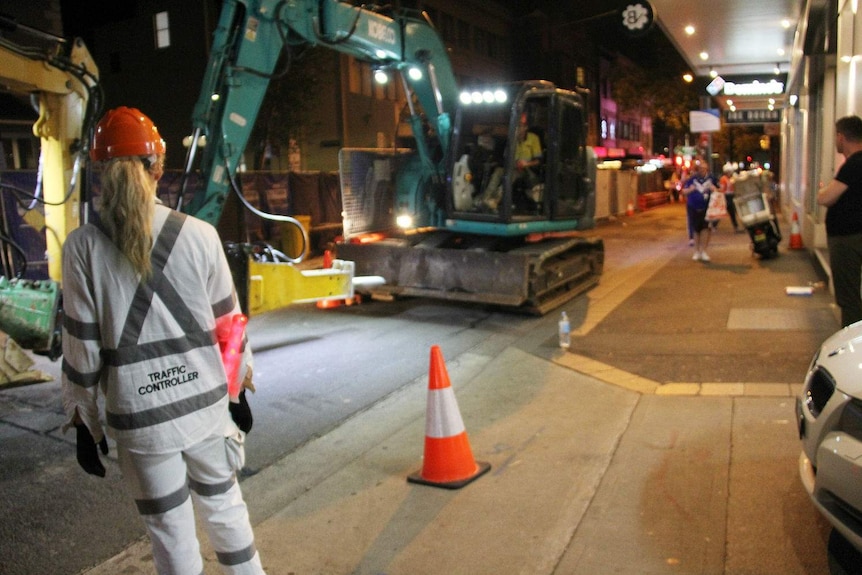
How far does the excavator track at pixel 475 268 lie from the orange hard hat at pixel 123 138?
711cm

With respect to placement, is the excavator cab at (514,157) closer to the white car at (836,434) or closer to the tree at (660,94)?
the white car at (836,434)

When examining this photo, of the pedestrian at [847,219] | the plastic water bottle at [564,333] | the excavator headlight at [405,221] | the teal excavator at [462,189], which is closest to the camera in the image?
the pedestrian at [847,219]

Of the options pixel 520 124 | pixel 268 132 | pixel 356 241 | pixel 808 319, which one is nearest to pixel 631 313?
pixel 808 319

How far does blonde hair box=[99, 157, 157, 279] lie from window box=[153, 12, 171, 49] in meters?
23.4

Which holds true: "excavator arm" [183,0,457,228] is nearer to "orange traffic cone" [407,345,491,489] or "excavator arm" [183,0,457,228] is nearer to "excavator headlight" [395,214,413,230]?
"excavator headlight" [395,214,413,230]

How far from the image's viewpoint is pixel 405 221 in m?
11.6

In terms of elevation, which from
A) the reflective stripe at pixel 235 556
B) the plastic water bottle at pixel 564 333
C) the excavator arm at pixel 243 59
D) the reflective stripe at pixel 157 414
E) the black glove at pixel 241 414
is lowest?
the plastic water bottle at pixel 564 333

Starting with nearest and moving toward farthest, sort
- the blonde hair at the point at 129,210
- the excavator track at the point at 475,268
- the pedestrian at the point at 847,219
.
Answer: the blonde hair at the point at 129,210, the pedestrian at the point at 847,219, the excavator track at the point at 475,268

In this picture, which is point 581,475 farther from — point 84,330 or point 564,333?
point 564,333

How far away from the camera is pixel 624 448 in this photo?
5441mm

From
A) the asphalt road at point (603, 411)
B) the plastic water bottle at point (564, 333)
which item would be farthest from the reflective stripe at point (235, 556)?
the plastic water bottle at point (564, 333)

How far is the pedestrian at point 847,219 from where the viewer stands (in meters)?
6.09

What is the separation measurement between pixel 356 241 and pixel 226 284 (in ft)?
26.8

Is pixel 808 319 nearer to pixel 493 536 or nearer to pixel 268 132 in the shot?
pixel 493 536
